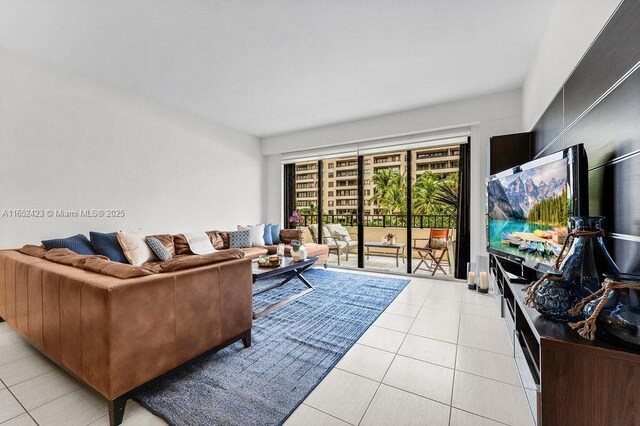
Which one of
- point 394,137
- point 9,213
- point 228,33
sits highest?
point 228,33

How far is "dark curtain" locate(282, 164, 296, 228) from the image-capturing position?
245 inches

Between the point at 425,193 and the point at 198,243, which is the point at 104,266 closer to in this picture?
the point at 198,243

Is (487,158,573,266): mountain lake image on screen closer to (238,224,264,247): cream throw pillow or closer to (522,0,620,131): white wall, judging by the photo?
(522,0,620,131): white wall

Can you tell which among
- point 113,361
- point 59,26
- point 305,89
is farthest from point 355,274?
point 59,26

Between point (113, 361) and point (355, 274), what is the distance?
3753mm

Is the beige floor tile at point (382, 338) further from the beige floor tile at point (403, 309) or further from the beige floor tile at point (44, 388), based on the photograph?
the beige floor tile at point (44, 388)

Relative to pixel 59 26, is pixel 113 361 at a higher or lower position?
lower

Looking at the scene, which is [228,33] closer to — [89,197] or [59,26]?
[59,26]

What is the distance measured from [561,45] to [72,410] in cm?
410

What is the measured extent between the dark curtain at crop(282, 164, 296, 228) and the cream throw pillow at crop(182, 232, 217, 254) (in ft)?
7.06

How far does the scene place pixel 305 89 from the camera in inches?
148

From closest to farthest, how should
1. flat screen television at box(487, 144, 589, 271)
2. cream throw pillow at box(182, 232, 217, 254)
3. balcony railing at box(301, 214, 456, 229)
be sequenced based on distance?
flat screen television at box(487, 144, 589, 271), cream throw pillow at box(182, 232, 217, 254), balcony railing at box(301, 214, 456, 229)

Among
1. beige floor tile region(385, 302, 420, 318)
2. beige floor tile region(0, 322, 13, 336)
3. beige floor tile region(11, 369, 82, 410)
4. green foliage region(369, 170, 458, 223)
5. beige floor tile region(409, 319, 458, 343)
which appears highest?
green foliage region(369, 170, 458, 223)

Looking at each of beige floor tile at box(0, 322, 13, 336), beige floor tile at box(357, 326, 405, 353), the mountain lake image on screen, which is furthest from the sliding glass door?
beige floor tile at box(0, 322, 13, 336)
